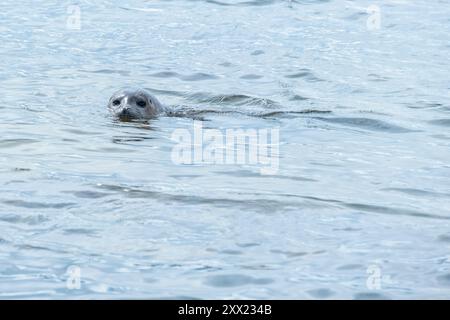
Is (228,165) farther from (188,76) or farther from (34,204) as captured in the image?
(188,76)

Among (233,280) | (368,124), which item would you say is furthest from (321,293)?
(368,124)

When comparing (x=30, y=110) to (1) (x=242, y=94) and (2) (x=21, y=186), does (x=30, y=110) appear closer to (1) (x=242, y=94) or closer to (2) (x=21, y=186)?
(1) (x=242, y=94)

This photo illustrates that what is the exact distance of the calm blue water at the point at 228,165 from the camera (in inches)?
236

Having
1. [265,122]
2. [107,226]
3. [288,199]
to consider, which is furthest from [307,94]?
[107,226]

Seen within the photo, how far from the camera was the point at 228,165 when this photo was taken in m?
8.69

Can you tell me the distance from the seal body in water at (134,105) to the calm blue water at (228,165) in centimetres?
21

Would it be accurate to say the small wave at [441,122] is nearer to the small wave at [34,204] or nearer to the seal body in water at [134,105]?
the seal body in water at [134,105]

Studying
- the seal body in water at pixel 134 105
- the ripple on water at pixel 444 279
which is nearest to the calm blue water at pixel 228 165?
the ripple on water at pixel 444 279

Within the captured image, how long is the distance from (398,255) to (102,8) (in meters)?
13.0

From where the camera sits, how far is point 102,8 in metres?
18.6

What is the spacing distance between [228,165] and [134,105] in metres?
2.53

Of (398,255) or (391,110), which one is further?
(391,110)
